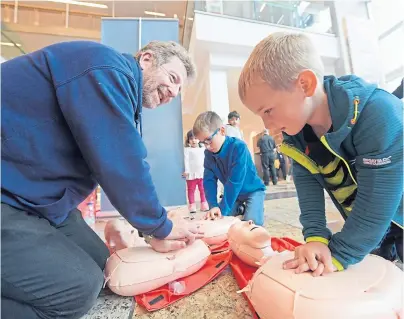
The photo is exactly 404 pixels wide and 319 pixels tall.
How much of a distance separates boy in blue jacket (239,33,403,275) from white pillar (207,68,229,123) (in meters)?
3.01

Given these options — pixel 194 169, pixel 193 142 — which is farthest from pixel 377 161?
pixel 193 142

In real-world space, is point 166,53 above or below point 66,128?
above

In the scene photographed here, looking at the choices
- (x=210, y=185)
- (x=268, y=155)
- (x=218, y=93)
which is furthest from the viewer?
(x=268, y=155)

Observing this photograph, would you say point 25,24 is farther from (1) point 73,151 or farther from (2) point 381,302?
(2) point 381,302

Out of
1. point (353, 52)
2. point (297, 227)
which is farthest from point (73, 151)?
point (353, 52)

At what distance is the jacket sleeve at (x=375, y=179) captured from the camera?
460 mm

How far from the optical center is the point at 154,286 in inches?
24.0

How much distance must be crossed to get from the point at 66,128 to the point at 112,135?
10cm

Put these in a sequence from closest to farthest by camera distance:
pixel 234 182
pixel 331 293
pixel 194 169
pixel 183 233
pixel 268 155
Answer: pixel 331 293
pixel 183 233
pixel 234 182
pixel 194 169
pixel 268 155

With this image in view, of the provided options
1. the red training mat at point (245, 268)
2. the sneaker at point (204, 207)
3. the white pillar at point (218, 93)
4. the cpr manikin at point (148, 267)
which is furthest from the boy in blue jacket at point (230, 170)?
the white pillar at point (218, 93)

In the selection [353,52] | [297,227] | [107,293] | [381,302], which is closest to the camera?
[381,302]

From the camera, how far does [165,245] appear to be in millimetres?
649

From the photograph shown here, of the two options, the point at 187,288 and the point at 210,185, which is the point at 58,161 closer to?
the point at 187,288

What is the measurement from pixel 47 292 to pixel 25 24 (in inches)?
218
